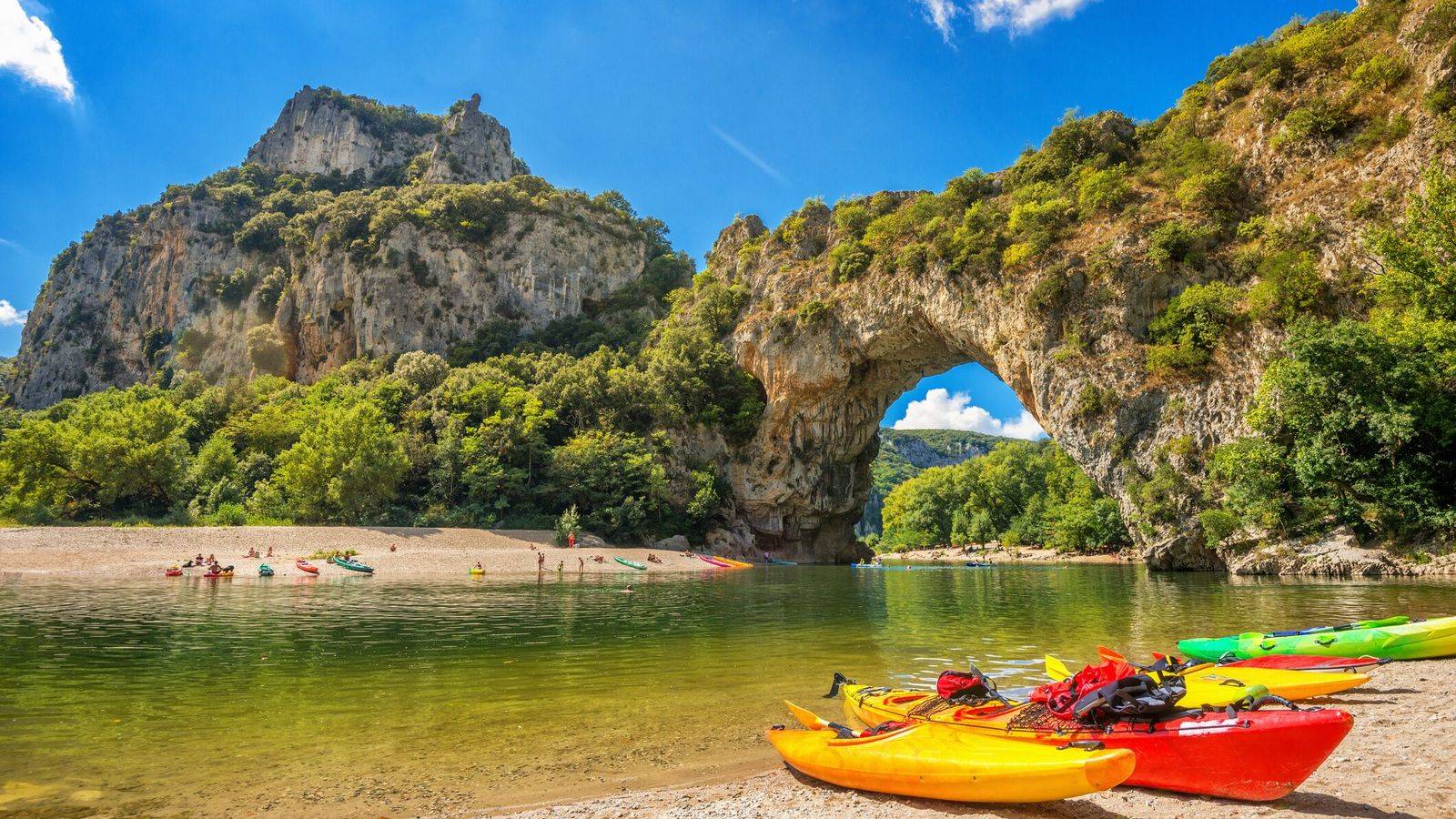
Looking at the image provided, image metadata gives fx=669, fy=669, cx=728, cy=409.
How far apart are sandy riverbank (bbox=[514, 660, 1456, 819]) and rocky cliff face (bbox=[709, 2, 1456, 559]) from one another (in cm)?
2742

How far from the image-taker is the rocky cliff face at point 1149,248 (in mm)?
27953

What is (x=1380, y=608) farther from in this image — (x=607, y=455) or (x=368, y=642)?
(x=607, y=455)

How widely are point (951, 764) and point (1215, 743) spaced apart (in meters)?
1.89

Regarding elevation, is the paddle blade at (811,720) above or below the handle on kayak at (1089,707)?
below

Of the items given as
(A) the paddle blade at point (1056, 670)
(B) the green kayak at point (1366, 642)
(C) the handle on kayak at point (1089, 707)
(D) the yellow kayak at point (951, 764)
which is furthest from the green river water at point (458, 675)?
(C) the handle on kayak at point (1089, 707)

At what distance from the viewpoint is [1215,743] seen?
487 cm

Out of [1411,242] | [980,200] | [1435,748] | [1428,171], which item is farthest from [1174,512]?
[1435,748]

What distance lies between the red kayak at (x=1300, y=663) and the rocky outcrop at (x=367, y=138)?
95.3 metres

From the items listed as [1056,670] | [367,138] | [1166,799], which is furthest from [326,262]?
[1166,799]

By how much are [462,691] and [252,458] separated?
46990mm

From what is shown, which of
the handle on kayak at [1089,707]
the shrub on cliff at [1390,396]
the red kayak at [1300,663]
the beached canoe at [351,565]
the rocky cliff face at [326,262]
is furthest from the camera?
the rocky cliff face at [326,262]

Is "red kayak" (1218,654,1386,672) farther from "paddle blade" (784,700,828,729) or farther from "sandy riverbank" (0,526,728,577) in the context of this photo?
"sandy riverbank" (0,526,728,577)

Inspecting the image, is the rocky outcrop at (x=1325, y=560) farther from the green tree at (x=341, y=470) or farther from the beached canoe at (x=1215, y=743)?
the green tree at (x=341, y=470)

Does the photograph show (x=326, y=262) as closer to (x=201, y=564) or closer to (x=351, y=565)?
(x=201, y=564)
